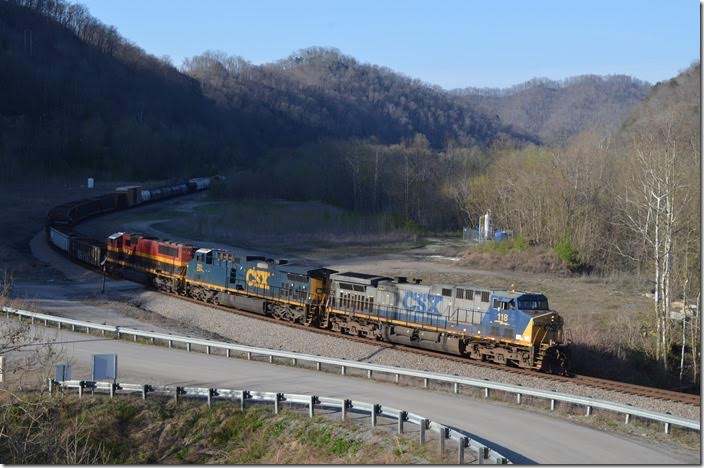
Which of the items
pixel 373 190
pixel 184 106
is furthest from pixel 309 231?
pixel 184 106

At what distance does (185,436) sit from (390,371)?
6947 millimetres

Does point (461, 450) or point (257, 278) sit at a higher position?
point (257, 278)

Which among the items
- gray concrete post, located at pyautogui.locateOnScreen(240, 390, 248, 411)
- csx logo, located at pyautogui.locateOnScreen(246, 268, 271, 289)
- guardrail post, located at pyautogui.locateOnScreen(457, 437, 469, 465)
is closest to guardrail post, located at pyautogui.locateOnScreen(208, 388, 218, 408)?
gray concrete post, located at pyautogui.locateOnScreen(240, 390, 248, 411)

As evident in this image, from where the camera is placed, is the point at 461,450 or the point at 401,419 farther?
the point at 401,419

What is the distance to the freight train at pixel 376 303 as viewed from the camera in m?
29.4

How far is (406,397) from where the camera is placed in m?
24.0

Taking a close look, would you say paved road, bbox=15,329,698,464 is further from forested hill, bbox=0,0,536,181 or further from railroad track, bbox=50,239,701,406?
forested hill, bbox=0,0,536,181

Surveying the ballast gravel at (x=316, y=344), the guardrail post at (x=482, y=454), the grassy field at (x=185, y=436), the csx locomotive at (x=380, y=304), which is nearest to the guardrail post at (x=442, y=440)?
the grassy field at (x=185, y=436)

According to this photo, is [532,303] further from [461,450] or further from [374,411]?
[461,450]

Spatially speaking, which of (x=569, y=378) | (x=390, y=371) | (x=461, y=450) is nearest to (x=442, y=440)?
(x=461, y=450)

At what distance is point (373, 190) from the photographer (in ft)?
294

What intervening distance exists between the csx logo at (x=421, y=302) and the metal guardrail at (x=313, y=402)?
35.4 feet

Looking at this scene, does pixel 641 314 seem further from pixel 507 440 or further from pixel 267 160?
pixel 267 160

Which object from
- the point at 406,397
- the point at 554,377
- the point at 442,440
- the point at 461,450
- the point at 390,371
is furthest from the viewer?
the point at 554,377
